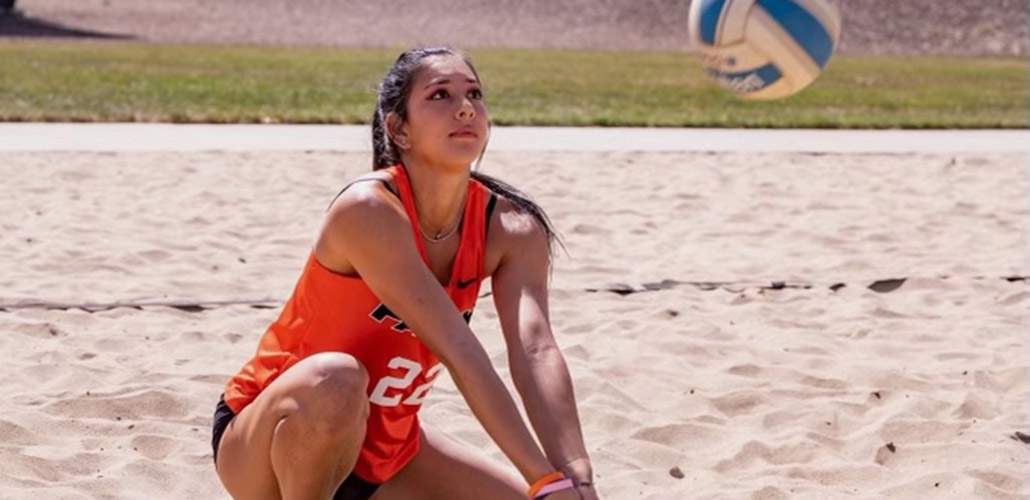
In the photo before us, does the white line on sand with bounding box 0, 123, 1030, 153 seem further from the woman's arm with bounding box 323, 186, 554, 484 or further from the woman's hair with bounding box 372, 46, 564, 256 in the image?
the woman's arm with bounding box 323, 186, 554, 484

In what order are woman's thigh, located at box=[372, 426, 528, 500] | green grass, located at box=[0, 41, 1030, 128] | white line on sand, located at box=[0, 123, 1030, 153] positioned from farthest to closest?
green grass, located at box=[0, 41, 1030, 128], white line on sand, located at box=[0, 123, 1030, 153], woman's thigh, located at box=[372, 426, 528, 500]

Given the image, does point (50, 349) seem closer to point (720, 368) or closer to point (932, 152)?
point (720, 368)

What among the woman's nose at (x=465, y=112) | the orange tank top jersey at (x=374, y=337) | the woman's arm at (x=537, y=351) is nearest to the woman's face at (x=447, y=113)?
the woman's nose at (x=465, y=112)

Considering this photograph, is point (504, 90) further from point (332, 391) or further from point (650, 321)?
point (332, 391)

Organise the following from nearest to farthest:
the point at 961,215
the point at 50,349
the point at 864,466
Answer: the point at 864,466, the point at 50,349, the point at 961,215

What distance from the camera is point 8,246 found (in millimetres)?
7438

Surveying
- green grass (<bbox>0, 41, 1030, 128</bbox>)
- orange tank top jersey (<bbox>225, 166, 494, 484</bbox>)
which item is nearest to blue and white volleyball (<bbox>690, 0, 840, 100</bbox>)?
orange tank top jersey (<bbox>225, 166, 494, 484</bbox>)

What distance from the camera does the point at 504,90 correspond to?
17000 mm

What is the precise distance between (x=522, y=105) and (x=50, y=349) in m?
9.71

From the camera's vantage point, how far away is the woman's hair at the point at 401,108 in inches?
139

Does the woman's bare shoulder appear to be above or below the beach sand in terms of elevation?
above

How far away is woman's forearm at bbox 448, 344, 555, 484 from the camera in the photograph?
3273mm

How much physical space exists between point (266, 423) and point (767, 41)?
263cm

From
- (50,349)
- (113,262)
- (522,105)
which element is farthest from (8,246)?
(522,105)
